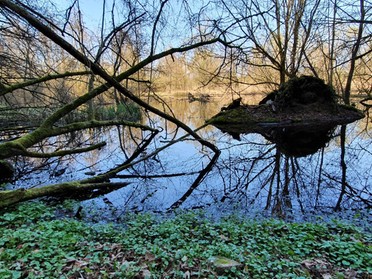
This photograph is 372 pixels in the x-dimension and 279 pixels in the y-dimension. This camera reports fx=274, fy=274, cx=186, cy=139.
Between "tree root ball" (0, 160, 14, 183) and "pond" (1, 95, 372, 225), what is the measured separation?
27cm

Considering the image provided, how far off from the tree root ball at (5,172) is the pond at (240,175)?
0.27m

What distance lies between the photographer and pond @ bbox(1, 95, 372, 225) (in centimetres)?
521

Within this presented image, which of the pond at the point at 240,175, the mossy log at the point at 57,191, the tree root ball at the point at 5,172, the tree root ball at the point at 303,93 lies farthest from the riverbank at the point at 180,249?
the tree root ball at the point at 303,93

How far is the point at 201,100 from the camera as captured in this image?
38594 millimetres

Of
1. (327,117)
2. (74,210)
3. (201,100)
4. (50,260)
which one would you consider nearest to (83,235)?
(50,260)

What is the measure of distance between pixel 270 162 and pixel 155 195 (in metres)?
3.93

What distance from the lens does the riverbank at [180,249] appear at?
261 centimetres

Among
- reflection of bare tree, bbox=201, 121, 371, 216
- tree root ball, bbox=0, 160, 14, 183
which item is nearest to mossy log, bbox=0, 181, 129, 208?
tree root ball, bbox=0, 160, 14, 183

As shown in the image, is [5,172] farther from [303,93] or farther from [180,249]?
[303,93]

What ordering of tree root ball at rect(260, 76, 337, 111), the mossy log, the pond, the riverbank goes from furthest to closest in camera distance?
tree root ball at rect(260, 76, 337, 111), the pond, the mossy log, the riverbank

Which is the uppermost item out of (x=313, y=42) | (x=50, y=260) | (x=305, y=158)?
(x=313, y=42)

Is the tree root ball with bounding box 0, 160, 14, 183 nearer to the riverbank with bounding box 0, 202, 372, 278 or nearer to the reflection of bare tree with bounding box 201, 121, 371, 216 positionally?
the riverbank with bounding box 0, 202, 372, 278

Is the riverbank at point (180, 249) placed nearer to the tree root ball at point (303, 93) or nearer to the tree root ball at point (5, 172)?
the tree root ball at point (5, 172)

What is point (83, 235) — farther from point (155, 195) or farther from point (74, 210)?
point (155, 195)
